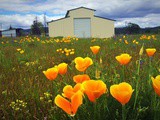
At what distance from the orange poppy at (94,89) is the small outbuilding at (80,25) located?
135ft

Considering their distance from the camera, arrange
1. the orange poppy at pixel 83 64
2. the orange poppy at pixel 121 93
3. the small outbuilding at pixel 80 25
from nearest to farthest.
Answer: the orange poppy at pixel 121 93 → the orange poppy at pixel 83 64 → the small outbuilding at pixel 80 25

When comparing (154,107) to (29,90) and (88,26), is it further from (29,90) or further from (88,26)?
(88,26)

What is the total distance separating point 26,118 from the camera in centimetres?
252

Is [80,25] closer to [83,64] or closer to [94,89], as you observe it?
[83,64]

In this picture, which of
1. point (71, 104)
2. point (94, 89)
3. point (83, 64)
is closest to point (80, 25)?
point (83, 64)

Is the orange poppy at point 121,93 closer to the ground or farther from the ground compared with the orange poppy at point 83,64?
closer to the ground

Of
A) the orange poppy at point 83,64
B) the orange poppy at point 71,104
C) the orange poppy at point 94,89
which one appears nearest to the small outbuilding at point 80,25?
the orange poppy at point 83,64

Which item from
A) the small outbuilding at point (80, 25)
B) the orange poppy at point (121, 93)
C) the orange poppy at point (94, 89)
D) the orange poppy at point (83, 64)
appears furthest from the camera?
the small outbuilding at point (80, 25)

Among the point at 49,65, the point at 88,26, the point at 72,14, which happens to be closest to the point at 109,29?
the point at 88,26

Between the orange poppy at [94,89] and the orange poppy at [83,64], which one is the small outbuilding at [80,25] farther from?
the orange poppy at [94,89]

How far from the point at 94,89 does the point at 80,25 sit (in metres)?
42.6

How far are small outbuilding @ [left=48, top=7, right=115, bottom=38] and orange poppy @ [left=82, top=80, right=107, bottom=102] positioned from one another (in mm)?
41051

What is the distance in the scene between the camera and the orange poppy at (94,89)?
143 centimetres

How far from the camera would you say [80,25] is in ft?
143
